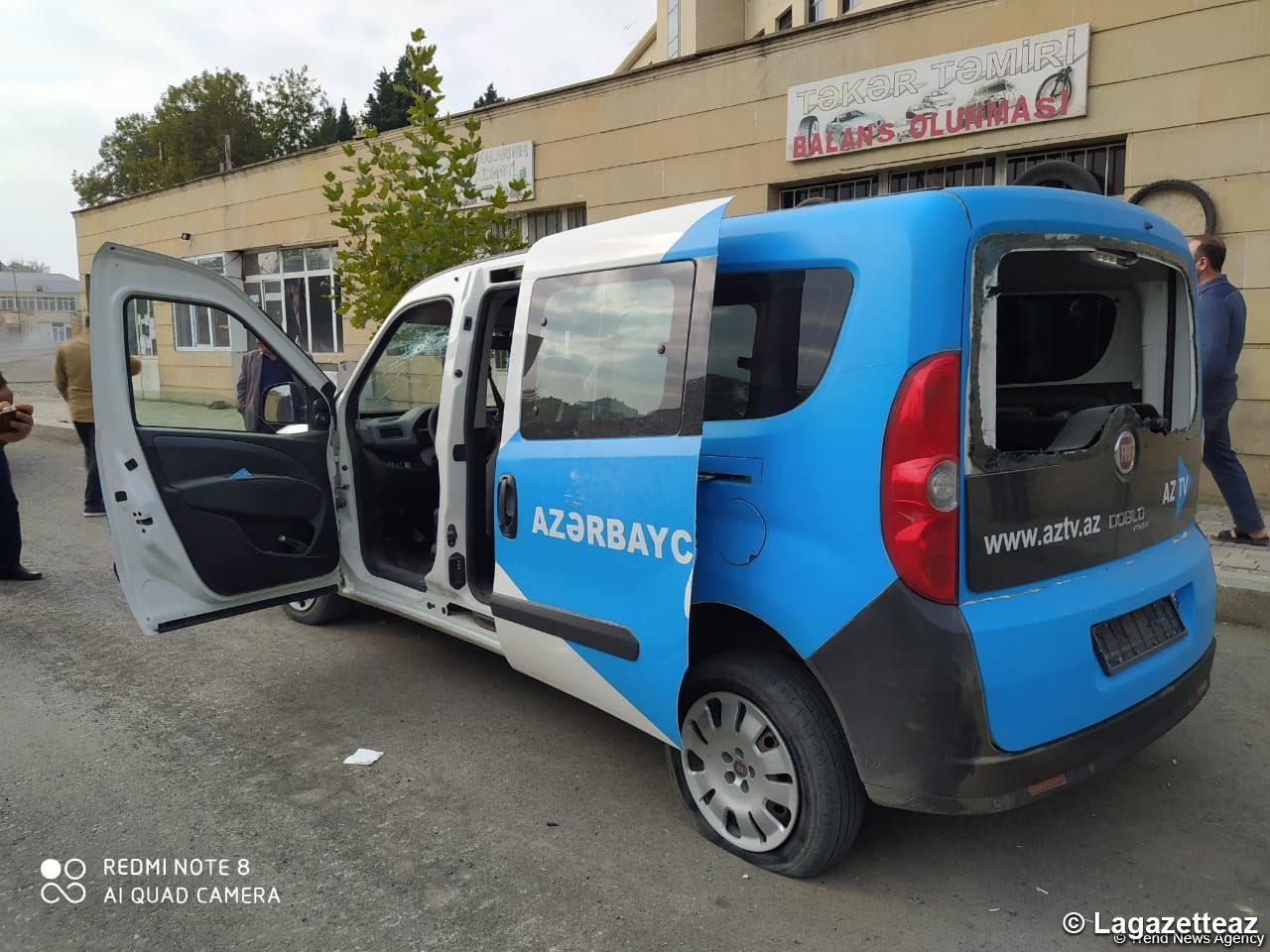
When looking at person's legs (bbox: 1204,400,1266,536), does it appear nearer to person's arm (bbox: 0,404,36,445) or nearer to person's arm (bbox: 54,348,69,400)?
person's arm (bbox: 0,404,36,445)

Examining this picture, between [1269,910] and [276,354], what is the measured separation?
4095 millimetres

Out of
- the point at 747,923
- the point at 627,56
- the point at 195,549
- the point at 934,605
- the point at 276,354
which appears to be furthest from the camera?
the point at 627,56

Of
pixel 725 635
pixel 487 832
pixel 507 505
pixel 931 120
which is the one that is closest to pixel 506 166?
pixel 931 120

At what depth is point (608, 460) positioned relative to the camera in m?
2.74

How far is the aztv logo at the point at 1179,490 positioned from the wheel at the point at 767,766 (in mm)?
1342

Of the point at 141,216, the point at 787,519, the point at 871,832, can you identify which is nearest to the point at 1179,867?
the point at 871,832

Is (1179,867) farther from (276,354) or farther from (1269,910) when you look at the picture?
(276,354)

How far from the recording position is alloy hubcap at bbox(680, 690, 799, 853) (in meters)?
2.50

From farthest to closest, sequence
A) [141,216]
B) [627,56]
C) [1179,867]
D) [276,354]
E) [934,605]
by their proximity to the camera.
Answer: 1. [627,56]
2. [141,216]
3. [276,354]
4. [1179,867]
5. [934,605]

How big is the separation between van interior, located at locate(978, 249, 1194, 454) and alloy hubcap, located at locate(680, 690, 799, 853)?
3.91 ft

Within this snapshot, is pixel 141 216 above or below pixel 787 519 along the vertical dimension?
above

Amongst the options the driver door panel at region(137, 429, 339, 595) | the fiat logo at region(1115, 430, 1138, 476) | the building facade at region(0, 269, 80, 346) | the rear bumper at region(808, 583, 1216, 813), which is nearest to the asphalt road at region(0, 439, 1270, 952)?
the rear bumper at region(808, 583, 1216, 813)

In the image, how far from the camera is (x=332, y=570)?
4.17m

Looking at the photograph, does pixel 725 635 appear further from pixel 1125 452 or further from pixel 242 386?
pixel 242 386
